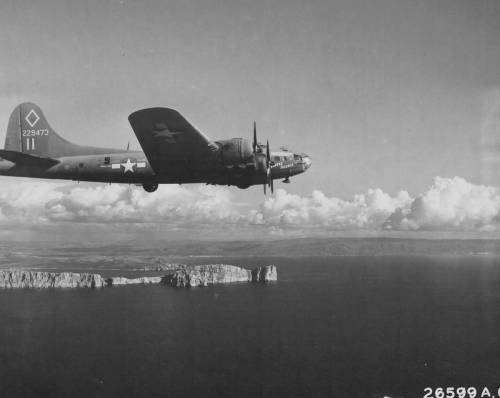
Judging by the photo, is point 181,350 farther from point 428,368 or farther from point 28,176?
point 28,176

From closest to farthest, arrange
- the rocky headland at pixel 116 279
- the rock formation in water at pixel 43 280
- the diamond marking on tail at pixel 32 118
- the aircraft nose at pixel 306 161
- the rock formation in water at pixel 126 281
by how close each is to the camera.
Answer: the aircraft nose at pixel 306 161 → the diamond marking on tail at pixel 32 118 → the rock formation in water at pixel 43 280 → the rocky headland at pixel 116 279 → the rock formation in water at pixel 126 281

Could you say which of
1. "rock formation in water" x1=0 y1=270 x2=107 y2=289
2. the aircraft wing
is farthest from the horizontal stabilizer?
"rock formation in water" x1=0 y1=270 x2=107 y2=289

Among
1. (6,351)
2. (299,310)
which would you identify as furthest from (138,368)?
(299,310)

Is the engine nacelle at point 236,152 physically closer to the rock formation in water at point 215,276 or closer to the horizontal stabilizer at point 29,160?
the horizontal stabilizer at point 29,160

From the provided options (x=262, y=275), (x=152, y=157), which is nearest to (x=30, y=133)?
(x=152, y=157)

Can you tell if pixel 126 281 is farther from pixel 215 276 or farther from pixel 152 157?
pixel 152 157

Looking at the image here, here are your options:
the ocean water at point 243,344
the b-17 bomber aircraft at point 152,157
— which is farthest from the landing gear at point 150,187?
the ocean water at point 243,344

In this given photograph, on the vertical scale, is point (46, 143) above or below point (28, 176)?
above
